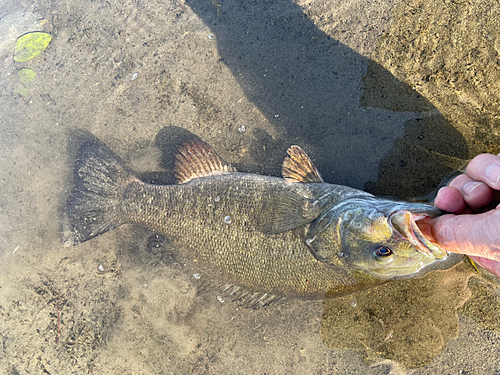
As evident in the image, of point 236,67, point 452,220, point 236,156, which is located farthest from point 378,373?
point 236,67

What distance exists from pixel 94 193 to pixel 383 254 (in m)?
3.15

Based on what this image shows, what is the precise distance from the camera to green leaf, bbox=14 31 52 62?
376cm

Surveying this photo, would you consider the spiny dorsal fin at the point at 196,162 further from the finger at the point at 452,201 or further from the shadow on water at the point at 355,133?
the finger at the point at 452,201

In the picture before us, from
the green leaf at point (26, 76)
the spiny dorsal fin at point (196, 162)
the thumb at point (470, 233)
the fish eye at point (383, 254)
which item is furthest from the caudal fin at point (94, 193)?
the thumb at point (470, 233)

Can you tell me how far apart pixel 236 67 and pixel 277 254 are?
2.25m

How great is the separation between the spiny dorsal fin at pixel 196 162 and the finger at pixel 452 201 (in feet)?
7.12

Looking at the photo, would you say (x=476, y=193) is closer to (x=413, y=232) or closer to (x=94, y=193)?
(x=413, y=232)

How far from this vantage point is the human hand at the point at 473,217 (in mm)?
1894

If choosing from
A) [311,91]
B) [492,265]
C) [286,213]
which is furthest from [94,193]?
[492,265]

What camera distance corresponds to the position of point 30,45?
3.77 meters

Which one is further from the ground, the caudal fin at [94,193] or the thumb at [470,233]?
the thumb at [470,233]

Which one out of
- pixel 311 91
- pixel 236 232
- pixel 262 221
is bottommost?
pixel 236 232

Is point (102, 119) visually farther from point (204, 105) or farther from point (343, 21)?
point (343, 21)

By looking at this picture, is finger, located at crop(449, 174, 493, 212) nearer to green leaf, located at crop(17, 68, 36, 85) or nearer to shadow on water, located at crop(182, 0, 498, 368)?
shadow on water, located at crop(182, 0, 498, 368)
